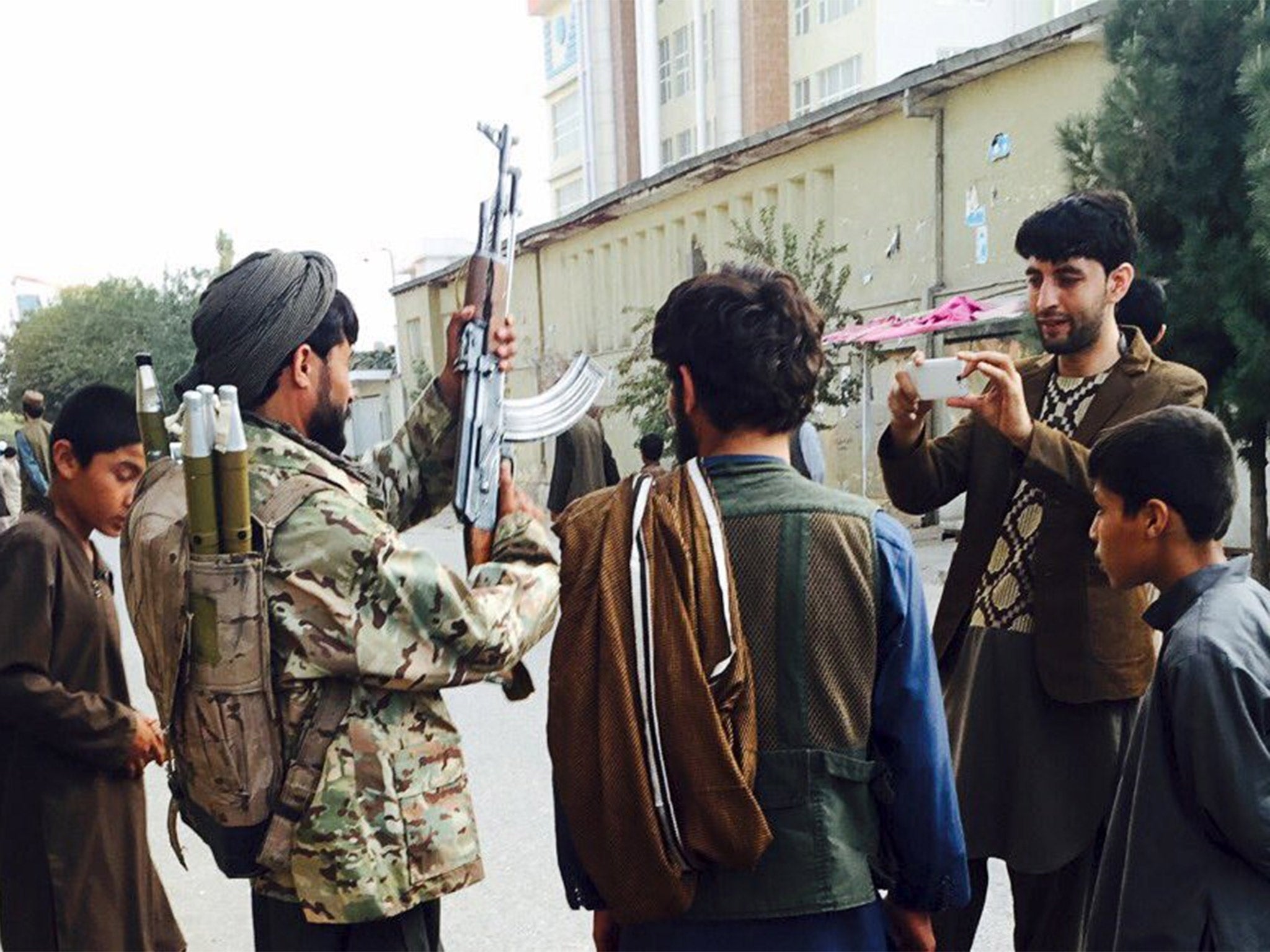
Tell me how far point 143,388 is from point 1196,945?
6.68 ft

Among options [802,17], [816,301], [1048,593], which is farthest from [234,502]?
[802,17]

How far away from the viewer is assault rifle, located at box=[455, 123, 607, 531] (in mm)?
2283

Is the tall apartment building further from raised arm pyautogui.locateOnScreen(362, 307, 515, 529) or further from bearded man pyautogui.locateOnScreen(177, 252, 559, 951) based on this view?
bearded man pyautogui.locateOnScreen(177, 252, 559, 951)

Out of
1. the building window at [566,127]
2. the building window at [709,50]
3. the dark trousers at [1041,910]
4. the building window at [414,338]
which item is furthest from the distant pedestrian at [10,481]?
the building window at [566,127]

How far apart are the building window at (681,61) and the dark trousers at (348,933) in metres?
36.2

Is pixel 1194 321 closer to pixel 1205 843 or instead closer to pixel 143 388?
pixel 1205 843

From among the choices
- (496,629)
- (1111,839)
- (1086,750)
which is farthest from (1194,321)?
(496,629)

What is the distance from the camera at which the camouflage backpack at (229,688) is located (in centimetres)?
178

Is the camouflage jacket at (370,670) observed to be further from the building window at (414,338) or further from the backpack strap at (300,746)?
the building window at (414,338)

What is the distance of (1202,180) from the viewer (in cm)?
769

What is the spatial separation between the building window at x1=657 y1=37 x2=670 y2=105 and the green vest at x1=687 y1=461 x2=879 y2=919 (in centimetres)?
3787

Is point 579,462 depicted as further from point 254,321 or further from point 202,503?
point 202,503

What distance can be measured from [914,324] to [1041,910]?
996 cm

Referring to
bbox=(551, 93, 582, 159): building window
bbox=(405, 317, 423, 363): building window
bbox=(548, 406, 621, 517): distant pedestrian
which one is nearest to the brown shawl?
bbox=(548, 406, 621, 517): distant pedestrian
